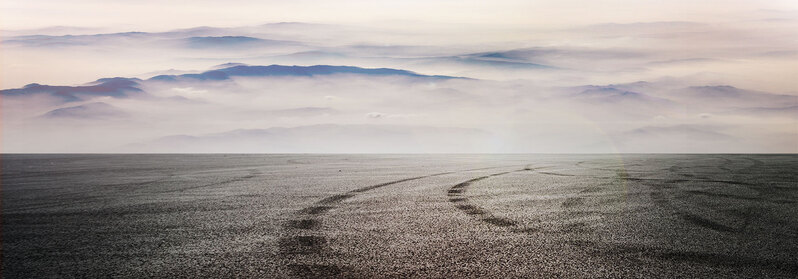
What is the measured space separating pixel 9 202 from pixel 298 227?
300 inches

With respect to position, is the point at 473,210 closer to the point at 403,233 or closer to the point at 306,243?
the point at 403,233

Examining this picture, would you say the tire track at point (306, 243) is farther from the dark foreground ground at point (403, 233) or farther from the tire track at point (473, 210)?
the tire track at point (473, 210)

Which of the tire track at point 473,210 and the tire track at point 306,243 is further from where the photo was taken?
the tire track at point 473,210

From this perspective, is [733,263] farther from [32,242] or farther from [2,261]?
[32,242]

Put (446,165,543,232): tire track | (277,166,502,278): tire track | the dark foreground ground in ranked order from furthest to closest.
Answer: (446,165,543,232): tire track < the dark foreground ground < (277,166,502,278): tire track

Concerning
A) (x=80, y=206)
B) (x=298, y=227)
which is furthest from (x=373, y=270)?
(x=80, y=206)

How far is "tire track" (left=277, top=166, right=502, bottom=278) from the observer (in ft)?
16.5

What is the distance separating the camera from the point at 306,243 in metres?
6.29

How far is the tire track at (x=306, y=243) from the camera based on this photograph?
502cm

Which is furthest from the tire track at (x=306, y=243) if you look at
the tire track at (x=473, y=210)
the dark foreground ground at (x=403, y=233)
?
the tire track at (x=473, y=210)

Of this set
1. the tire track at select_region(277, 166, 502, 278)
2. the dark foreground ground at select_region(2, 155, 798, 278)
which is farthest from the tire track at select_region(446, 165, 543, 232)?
the tire track at select_region(277, 166, 502, 278)

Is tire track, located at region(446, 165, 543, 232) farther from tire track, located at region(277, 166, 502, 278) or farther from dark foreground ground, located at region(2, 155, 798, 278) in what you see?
tire track, located at region(277, 166, 502, 278)

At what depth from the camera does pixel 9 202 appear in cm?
1117

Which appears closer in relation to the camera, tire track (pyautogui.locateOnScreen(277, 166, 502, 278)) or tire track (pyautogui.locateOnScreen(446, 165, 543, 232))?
tire track (pyautogui.locateOnScreen(277, 166, 502, 278))
